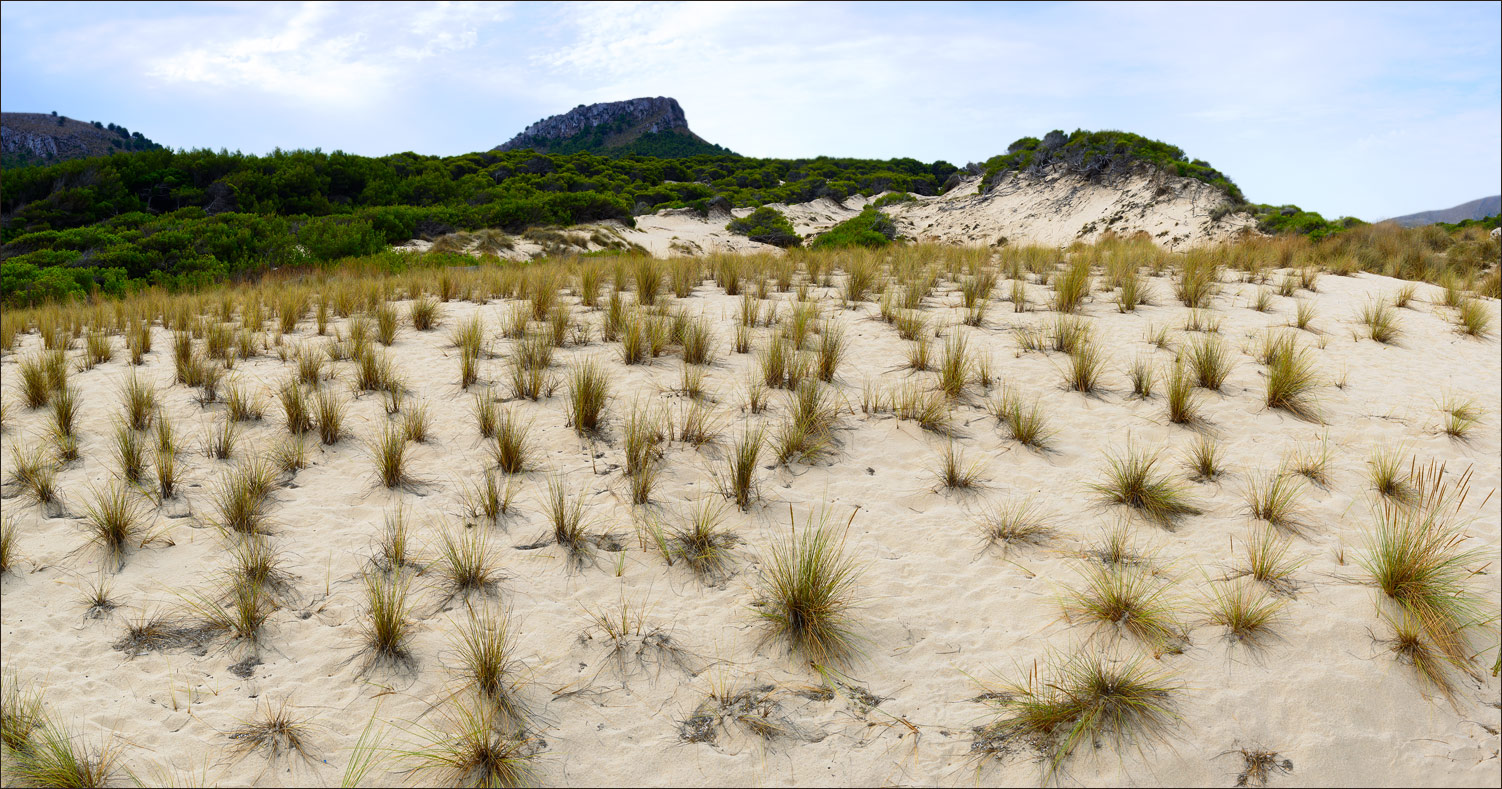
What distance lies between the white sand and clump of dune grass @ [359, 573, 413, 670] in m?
0.07

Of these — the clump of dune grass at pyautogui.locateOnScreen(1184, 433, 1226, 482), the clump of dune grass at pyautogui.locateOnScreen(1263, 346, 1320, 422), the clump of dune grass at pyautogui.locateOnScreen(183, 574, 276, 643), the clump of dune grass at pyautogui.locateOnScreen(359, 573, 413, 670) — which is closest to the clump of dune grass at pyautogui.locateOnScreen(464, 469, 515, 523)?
the clump of dune grass at pyautogui.locateOnScreen(359, 573, 413, 670)

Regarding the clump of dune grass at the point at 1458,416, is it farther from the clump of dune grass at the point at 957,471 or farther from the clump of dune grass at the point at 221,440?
the clump of dune grass at the point at 221,440

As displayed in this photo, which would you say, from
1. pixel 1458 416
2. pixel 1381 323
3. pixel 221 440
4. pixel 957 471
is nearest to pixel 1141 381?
pixel 1458 416

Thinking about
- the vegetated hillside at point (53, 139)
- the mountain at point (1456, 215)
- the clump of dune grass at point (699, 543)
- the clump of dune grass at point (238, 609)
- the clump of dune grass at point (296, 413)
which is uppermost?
the vegetated hillside at point (53, 139)

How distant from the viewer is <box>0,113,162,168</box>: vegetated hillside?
62350mm

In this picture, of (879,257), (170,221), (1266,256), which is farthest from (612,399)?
(170,221)

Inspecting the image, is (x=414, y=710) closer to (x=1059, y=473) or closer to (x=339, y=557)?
(x=339, y=557)

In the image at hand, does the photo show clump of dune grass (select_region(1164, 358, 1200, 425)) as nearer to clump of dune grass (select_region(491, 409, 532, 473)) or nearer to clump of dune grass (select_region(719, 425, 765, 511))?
clump of dune grass (select_region(719, 425, 765, 511))

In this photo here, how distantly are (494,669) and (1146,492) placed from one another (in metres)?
3.97

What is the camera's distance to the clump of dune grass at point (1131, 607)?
11.0ft

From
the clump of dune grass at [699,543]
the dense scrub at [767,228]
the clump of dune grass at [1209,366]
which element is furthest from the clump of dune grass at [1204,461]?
the dense scrub at [767,228]

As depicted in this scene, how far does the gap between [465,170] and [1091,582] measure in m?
40.2

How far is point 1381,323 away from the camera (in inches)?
309

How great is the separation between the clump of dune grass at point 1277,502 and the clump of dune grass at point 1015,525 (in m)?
1.30
